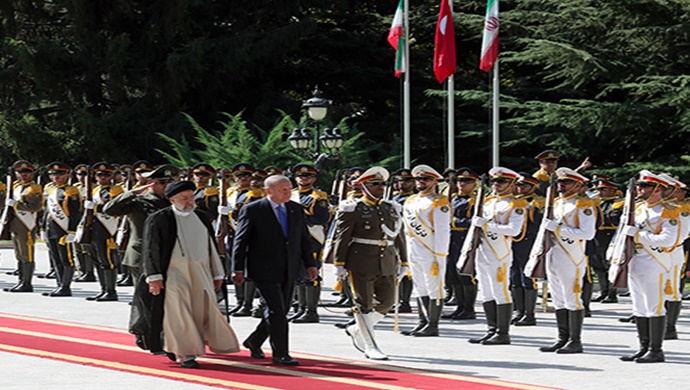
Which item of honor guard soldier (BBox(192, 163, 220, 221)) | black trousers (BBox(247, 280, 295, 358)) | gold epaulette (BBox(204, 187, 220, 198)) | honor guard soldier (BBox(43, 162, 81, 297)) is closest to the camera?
black trousers (BBox(247, 280, 295, 358))

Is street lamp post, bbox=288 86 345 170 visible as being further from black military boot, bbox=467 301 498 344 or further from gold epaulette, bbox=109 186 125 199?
black military boot, bbox=467 301 498 344

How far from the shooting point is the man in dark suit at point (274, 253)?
39.3 ft

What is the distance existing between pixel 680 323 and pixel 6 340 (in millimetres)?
8227

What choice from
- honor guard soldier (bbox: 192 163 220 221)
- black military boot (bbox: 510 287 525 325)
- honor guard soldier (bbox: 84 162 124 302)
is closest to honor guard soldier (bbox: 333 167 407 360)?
black military boot (bbox: 510 287 525 325)

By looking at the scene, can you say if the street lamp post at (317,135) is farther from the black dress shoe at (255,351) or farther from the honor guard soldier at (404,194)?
the black dress shoe at (255,351)

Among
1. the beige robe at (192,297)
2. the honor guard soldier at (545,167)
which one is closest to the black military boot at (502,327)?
the beige robe at (192,297)

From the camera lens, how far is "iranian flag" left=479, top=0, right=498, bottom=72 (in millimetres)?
26219

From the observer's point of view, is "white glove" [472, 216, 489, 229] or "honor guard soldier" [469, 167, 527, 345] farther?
"white glove" [472, 216, 489, 229]

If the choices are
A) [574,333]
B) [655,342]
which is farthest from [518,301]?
[655,342]

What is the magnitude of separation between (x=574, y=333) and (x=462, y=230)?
398 cm

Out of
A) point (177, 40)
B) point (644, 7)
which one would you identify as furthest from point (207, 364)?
point (177, 40)

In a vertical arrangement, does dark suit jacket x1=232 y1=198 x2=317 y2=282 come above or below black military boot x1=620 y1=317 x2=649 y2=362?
above

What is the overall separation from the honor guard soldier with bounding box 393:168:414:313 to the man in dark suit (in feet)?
15.1

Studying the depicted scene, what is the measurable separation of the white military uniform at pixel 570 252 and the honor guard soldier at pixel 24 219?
31.2ft
